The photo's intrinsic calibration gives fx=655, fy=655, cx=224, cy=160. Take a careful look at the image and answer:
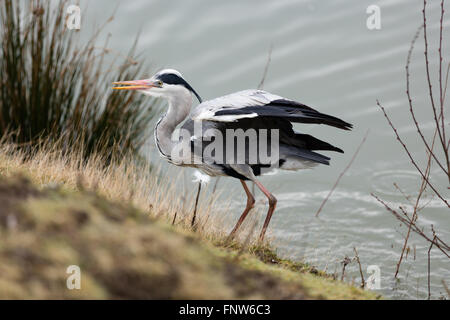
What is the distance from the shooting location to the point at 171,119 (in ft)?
20.8

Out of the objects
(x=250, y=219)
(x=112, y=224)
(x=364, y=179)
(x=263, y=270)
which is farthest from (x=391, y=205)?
(x=112, y=224)

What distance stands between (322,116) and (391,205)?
12.1 ft

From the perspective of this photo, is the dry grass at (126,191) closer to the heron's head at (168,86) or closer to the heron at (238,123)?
the heron at (238,123)

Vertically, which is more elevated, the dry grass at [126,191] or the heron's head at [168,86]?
the heron's head at [168,86]

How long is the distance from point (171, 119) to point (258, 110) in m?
1.19

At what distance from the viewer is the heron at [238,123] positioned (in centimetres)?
546

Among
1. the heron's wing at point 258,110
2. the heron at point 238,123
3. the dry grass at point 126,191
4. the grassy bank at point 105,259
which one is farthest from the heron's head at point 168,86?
the grassy bank at point 105,259

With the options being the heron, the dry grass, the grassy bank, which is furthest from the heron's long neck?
the grassy bank

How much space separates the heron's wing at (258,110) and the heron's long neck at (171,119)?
49 centimetres

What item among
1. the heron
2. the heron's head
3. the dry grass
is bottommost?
the dry grass

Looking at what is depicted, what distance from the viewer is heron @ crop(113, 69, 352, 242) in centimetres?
546

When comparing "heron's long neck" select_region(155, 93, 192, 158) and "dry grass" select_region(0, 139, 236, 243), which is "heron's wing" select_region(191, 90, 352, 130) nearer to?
"heron's long neck" select_region(155, 93, 192, 158)

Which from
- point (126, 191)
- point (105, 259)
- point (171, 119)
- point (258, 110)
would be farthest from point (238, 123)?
point (105, 259)

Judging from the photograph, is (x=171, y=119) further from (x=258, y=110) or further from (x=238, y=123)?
(x=258, y=110)
